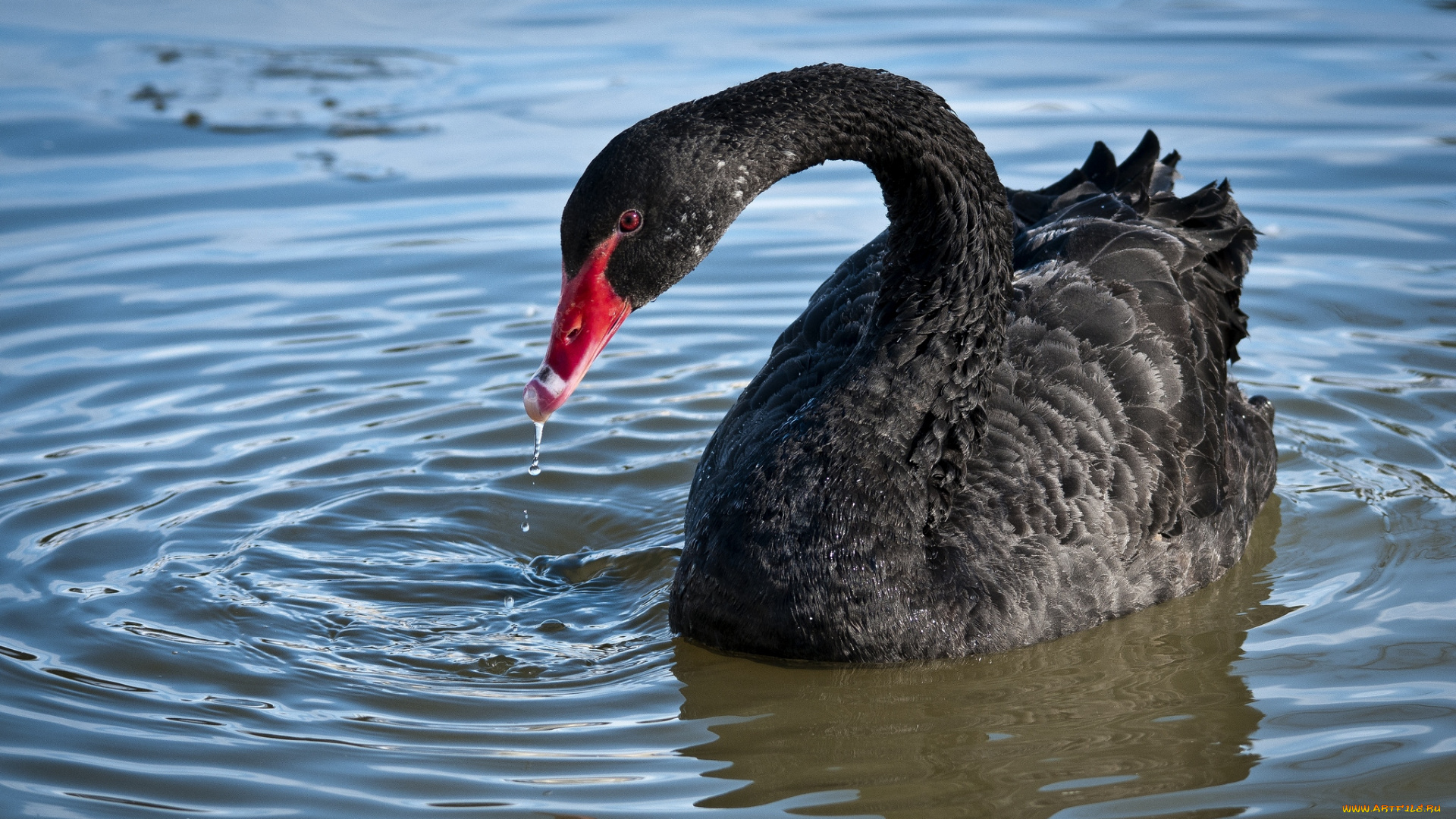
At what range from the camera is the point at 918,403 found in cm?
623

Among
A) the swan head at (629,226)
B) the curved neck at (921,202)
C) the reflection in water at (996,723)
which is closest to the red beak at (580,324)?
the swan head at (629,226)

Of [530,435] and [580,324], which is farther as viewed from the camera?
[530,435]

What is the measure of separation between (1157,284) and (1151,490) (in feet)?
→ 3.33

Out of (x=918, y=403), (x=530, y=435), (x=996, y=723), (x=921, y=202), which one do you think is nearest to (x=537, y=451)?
(x=918, y=403)

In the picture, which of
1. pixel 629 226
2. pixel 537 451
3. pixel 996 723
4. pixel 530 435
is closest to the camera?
pixel 629 226

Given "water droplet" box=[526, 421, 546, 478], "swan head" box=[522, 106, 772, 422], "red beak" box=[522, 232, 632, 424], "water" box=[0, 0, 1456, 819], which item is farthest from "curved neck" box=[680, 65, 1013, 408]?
"water" box=[0, 0, 1456, 819]

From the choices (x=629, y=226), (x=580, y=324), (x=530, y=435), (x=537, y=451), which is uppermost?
(x=629, y=226)

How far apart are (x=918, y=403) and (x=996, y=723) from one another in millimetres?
1304

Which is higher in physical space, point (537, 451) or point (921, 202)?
point (921, 202)

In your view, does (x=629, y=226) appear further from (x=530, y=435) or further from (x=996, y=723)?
(x=530, y=435)

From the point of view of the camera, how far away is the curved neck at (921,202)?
589 cm

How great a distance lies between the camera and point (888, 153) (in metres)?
6.09

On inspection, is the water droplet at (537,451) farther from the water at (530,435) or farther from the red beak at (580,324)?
the water at (530,435)

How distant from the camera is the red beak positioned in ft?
17.8
